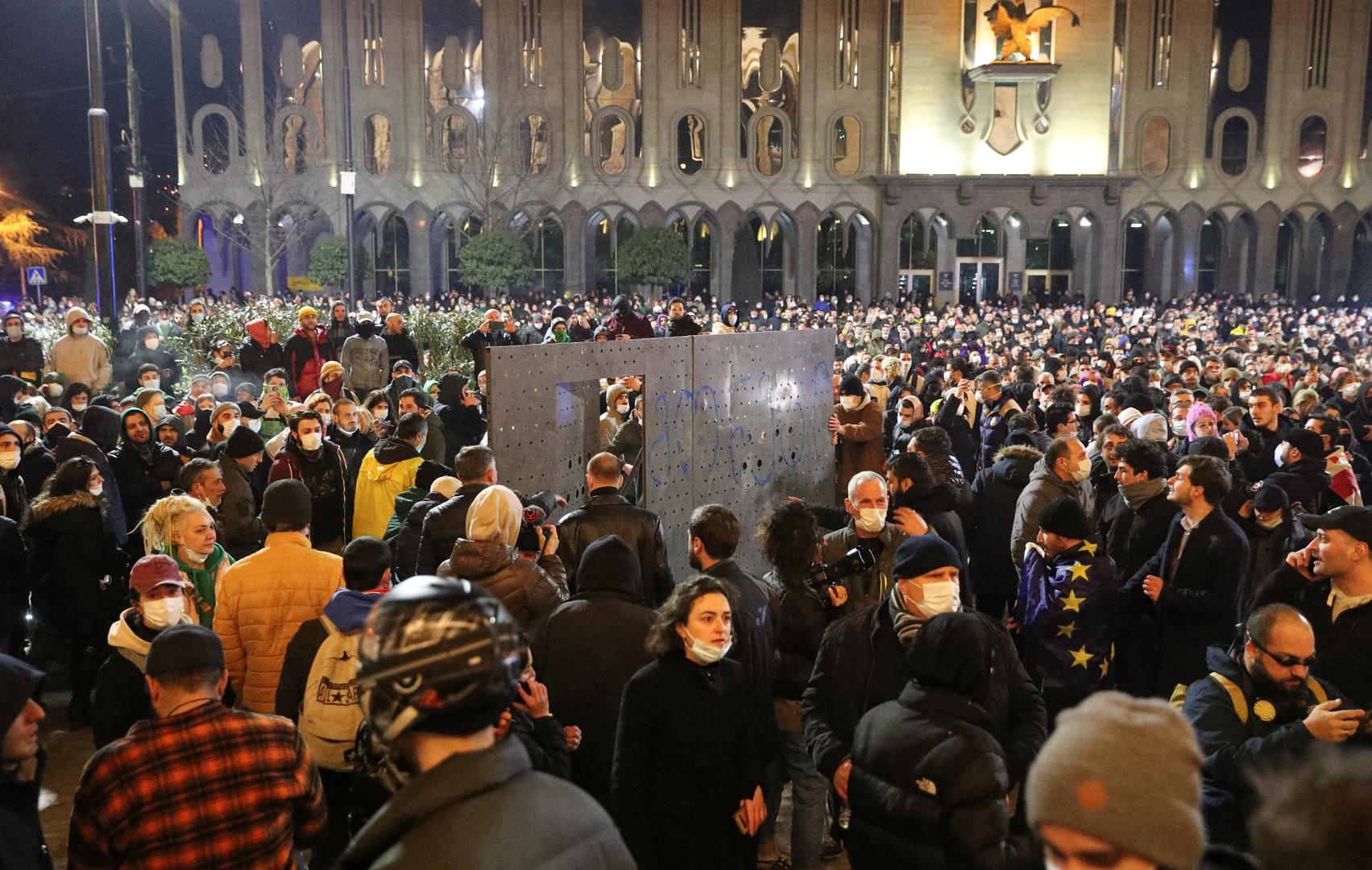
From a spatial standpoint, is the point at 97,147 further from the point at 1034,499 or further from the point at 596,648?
the point at 596,648

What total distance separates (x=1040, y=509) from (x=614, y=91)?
112 feet

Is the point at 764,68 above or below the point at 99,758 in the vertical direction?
above

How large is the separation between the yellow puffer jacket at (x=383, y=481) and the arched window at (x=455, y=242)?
3182 cm

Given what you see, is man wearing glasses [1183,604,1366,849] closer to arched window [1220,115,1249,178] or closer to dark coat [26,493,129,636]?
dark coat [26,493,129,636]

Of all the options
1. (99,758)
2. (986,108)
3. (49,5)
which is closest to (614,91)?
(986,108)

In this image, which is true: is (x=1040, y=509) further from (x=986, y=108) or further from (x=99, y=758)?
(x=986, y=108)

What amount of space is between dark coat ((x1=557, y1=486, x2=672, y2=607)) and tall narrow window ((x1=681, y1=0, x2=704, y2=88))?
34721 mm

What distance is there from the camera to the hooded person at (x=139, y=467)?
26.0 ft

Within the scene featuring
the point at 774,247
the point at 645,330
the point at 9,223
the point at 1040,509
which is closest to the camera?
the point at 1040,509

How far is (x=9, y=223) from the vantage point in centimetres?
3438

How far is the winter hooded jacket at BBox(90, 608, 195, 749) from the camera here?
158 inches

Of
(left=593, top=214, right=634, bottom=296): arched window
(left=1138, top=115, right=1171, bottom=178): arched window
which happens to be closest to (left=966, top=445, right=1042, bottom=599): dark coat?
(left=593, top=214, right=634, bottom=296): arched window

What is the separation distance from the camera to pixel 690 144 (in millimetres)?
39125

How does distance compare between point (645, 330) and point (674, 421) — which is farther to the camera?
point (645, 330)
